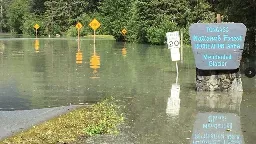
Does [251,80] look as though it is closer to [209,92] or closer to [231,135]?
[209,92]

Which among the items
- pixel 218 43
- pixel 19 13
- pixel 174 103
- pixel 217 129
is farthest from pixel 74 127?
pixel 19 13

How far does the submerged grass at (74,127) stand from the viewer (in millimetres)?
6906

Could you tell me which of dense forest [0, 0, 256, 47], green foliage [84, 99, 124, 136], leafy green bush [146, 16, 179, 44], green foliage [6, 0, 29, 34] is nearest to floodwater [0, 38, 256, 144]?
green foliage [84, 99, 124, 136]

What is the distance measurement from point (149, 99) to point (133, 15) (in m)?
44.0

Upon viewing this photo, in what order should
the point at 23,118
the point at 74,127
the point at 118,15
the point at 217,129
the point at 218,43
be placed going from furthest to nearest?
1. the point at 118,15
2. the point at 218,43
3. the point at 23,118
4. the point at 217,129
5. the point at 74,127

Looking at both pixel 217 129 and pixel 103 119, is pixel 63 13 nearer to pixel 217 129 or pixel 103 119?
pixel 103 119

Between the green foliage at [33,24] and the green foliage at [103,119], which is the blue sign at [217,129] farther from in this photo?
the green foliage at [33,24]

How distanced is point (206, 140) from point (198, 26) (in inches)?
208

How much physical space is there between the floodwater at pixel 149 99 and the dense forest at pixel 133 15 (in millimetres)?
3752

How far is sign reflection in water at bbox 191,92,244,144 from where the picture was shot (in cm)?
724

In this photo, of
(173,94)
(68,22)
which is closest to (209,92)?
(173,94)

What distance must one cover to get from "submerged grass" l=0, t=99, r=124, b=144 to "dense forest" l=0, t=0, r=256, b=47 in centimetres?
1185

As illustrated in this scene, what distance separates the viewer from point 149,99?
11062mm

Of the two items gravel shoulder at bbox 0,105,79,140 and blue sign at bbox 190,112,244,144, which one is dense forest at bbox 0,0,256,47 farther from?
gravel shoulder at bbox 0,105,79,140
